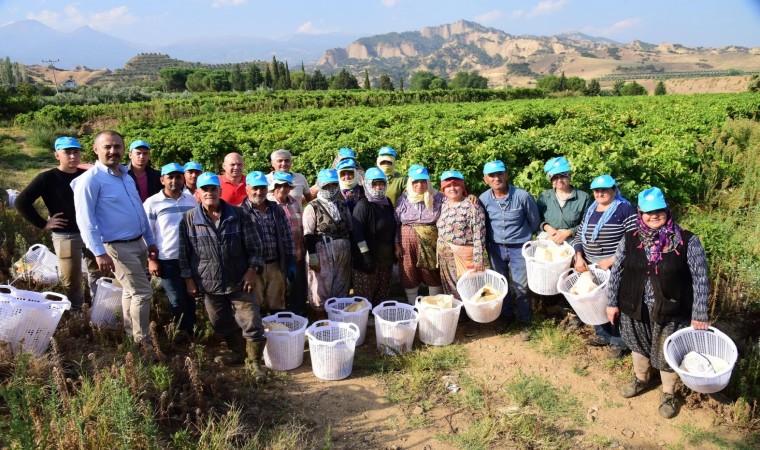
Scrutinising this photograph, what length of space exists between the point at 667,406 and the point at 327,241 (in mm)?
3409

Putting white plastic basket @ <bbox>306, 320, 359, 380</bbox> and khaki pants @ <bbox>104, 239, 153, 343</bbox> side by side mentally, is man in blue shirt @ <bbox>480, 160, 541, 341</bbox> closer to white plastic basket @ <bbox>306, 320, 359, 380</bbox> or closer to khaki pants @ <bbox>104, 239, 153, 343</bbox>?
white plastic basket @ <bbox>306, 320, 359, 380</bbox>

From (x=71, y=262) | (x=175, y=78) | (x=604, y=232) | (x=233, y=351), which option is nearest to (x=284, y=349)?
(x=233, y=351)

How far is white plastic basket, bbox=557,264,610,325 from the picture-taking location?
14.0 ft

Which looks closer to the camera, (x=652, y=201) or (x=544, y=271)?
(x=652, y=201)

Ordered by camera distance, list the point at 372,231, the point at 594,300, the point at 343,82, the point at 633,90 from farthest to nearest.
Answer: the point at 343,82 < the point at 633,90 < the point at 372,231 < the point at 594,300

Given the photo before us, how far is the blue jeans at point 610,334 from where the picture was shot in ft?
15.3

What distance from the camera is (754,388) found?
3.97m

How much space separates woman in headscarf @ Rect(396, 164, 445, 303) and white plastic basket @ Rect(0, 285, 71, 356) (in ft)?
10.8

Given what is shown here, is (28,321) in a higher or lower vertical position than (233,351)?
higher

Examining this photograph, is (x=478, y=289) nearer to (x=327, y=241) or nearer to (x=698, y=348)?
(x=327, y=241)

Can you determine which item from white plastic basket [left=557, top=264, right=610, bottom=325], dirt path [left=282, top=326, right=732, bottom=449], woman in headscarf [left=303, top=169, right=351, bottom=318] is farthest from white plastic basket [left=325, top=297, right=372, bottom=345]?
white plastic basket [left=557, top=264, right=610, bottom=325]

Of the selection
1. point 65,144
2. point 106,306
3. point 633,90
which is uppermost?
point 633,90

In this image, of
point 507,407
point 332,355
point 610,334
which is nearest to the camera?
point 507,407

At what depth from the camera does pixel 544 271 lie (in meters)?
4.82
